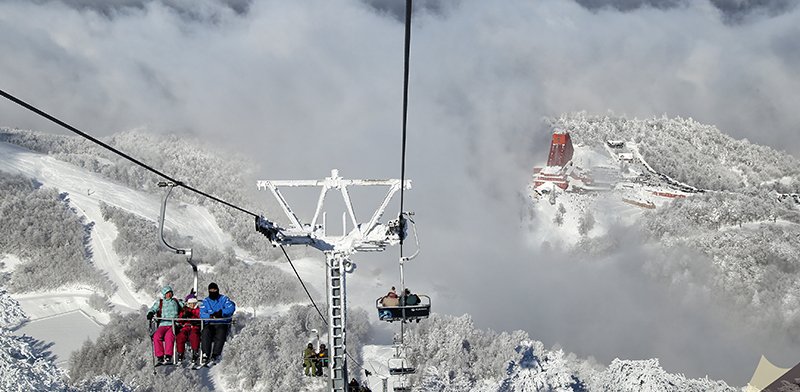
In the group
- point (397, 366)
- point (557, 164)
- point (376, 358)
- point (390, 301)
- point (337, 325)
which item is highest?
point (557, 164)

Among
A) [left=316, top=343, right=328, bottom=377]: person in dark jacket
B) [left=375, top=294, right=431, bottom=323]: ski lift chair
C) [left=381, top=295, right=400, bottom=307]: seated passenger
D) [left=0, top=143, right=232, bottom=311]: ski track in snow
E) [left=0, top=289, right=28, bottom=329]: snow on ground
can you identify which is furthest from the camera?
[left=0, top=143, right=232, bottom=311]: ski track in snow

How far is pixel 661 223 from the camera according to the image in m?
132

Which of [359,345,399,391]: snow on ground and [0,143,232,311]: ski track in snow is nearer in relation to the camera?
[359,345,399,391]: snow on ground

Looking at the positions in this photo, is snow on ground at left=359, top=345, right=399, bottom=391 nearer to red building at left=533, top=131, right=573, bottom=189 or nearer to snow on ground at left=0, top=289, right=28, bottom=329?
snow on ground at left=0, top=289, right=28, bottom=329

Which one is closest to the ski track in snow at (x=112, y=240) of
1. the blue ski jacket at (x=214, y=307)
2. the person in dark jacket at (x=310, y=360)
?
the person in dark jacket at (x=310, y=360)

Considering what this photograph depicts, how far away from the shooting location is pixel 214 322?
437 inches

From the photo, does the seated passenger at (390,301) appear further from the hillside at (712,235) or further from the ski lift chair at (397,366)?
the hillside at (712,235)

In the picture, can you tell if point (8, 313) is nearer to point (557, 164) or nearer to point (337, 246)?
point (337, 246)

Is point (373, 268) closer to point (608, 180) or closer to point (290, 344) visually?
point (290, 344)

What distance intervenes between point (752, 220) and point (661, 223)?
17873 millimetres

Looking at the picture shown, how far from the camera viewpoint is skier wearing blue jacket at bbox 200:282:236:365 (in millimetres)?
11094

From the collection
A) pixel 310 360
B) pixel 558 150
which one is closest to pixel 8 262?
pixel 310 360

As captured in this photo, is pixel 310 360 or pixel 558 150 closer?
pixel 310 360

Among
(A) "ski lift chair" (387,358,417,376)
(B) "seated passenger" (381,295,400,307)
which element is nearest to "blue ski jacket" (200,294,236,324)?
(B) "seated passenger" (381,295,400,307)
